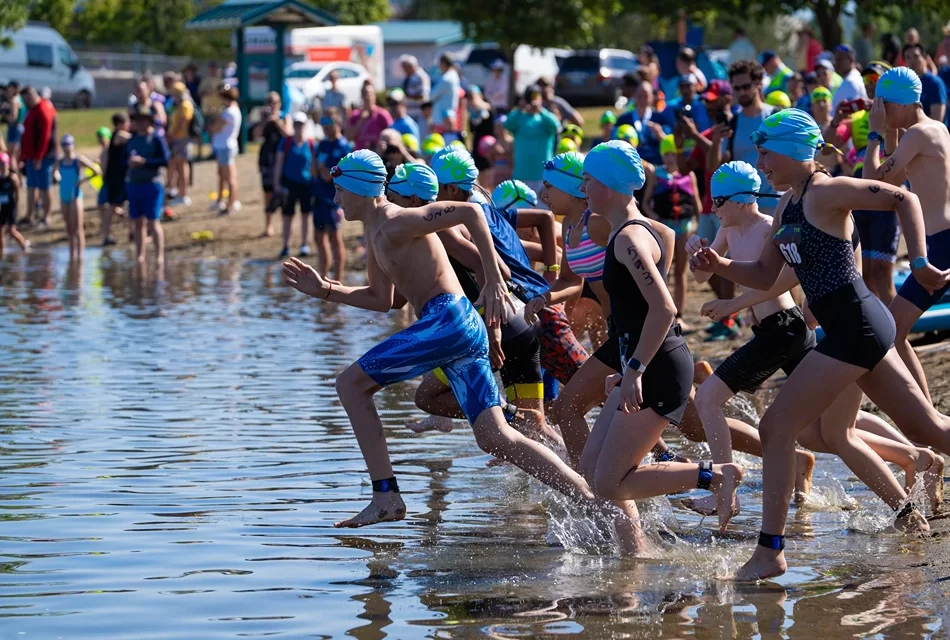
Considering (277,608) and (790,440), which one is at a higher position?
(790,440)

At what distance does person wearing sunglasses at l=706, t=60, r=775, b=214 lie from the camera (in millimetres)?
12336

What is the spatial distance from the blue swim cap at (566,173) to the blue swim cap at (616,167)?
1.52 metres

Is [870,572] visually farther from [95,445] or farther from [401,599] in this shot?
[95,445]

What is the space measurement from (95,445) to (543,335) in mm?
2853

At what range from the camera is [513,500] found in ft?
25.3

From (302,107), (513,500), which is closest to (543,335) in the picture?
(513,500)

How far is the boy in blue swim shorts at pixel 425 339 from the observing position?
6531mm

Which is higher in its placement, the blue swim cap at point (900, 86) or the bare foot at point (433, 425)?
the blue swim cap at point (900, 86)

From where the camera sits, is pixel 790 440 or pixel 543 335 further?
pixel 543 335

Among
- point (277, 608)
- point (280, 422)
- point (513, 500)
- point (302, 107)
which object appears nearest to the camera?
point (277, 608)

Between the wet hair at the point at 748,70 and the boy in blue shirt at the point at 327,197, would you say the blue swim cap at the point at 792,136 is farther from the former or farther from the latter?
the boy in blue shirt at the point at 327,197

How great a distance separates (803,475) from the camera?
7.45 m

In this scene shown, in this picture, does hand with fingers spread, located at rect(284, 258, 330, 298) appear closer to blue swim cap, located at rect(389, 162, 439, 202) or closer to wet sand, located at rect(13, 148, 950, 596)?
blue swim cap, located at rect(389, 162, 439, 202)

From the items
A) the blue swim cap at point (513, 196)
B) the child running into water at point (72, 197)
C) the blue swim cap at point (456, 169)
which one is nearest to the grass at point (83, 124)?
the child running into water at point (72, 197)
